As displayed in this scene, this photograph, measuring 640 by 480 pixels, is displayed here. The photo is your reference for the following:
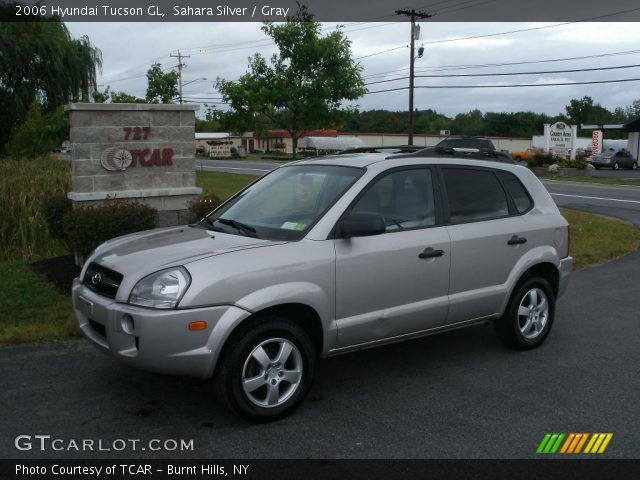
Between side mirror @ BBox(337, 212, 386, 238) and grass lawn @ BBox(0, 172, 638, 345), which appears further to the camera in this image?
grass lawn @ BBox(0, 172, 638, 345)

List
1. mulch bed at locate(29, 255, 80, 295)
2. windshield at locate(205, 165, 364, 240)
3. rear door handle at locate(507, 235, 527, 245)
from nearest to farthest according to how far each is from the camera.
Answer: windshield at locate(205, 165, 364, 240) → rear door handle at locate(507, 235, 527, 245) → mulch bed at locate(29, 255, 80, 295)

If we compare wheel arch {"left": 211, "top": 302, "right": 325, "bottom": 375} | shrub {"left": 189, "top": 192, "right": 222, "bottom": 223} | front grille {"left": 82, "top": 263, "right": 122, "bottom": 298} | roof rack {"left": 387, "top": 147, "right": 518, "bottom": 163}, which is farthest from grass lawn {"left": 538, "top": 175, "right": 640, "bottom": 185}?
front grille {"left": 82, "top": 263, "right": 122, "bottom": 298}

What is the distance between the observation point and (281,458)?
394cm

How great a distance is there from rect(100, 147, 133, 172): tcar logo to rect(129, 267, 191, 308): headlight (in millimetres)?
5306

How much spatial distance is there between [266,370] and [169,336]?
69 centimetres

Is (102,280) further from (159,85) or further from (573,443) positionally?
(159,85)

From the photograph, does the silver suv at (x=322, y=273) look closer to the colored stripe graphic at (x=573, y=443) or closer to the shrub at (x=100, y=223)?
the colored stripe graphic at (x=573, y=443)

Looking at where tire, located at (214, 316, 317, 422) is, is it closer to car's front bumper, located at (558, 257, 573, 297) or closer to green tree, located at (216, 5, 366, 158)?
car's front bumper, located at (558, 257, 573, 297)

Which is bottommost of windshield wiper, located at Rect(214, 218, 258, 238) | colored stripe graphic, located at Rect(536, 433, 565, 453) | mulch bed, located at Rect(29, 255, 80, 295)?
colored stripe graphic, located at Rect(536, 433, 565, 453)

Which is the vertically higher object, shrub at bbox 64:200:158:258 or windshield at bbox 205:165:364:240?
windshield at bbox 205:165:364:240

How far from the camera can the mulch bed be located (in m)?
7.96

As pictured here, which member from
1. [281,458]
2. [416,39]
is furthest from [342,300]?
[416,39]

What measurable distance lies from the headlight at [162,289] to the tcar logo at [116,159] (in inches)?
209
